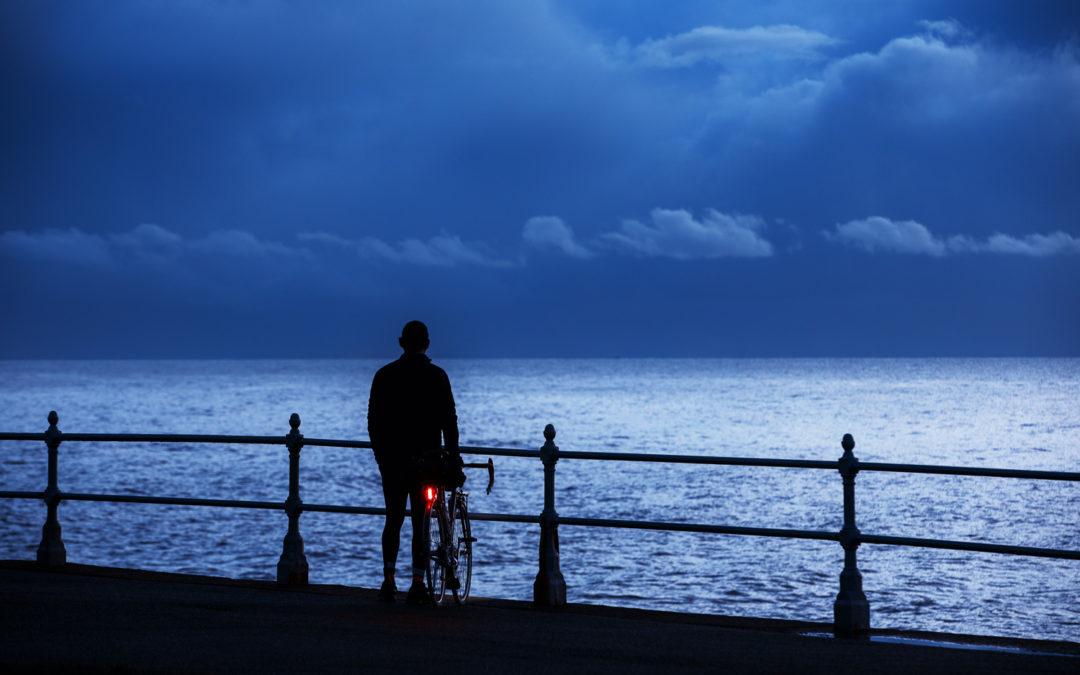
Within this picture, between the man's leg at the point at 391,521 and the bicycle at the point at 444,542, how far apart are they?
36 centimetres

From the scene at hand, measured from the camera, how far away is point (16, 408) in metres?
130

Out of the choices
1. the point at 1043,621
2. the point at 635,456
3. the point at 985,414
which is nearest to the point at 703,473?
the point at 1043,621

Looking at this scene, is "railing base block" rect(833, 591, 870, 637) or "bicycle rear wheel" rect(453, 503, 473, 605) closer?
"railing base block" rect(833, 591, 870, 637)

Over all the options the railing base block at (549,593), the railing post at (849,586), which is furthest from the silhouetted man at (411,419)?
the railing post at (849,586)

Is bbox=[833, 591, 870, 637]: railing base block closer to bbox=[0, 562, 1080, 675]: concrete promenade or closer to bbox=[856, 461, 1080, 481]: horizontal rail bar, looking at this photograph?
bbox=[0, 562, 1080, 675]: concrete promenade

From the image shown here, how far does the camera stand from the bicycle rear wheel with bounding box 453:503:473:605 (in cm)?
1109

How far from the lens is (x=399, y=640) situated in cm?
920

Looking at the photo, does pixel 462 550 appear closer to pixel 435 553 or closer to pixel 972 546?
pixel 435 553

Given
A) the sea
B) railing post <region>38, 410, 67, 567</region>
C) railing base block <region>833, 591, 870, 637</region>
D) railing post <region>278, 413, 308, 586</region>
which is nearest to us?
railing base block <region>833, 591, 870, 637</region>

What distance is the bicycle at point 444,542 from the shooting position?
35.5 feet

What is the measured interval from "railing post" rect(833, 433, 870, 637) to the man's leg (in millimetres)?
3387

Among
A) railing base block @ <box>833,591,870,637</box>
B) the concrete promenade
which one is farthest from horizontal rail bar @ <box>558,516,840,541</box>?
the concrete promenade

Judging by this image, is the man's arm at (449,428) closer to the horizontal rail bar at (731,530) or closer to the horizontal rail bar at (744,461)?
the horizontal rail bar at (744,461)

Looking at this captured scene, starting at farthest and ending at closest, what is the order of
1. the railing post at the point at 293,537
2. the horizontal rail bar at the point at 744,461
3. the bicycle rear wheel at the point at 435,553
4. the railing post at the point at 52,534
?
the railing post at the point at 52,534
the railing post at the point at 293,537
the bicycle rear wheel at the point at 435,553
the horizontal rail bar at the point at 744,461
